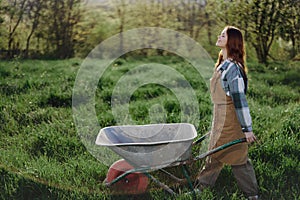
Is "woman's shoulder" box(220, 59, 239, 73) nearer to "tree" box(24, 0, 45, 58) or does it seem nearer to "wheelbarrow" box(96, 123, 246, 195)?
"wheelbarrow" box(96, 123, 246, 195)

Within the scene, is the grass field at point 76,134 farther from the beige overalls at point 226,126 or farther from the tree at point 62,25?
the tree at point 62,25

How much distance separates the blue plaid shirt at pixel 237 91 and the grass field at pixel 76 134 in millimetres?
604

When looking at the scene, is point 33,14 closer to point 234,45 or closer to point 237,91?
point 234,45

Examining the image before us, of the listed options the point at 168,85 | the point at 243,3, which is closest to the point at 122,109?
the point at 168,85

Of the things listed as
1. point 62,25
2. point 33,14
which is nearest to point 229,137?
point 33,14

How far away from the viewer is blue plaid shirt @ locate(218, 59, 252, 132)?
317cm

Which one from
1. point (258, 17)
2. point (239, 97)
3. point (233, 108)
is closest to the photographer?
point (239, 97)

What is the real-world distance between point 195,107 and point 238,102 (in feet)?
7.47

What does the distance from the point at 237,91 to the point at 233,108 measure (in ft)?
0.63

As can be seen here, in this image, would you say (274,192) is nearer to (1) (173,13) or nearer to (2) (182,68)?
(2) (182,68)

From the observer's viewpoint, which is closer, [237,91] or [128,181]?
[237,91]

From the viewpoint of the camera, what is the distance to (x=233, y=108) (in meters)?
3.32

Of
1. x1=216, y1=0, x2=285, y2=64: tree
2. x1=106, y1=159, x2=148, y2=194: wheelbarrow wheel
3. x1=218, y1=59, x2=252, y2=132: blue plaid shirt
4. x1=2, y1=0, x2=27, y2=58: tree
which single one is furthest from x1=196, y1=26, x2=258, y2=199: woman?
x1=2, y1=0, x2=27, y2=58: tree

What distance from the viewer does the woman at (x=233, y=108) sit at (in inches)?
125
